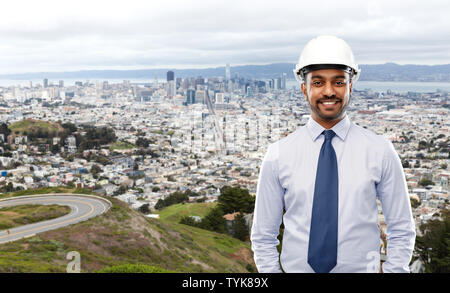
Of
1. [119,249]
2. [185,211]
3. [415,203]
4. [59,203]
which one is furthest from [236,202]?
[415,203]

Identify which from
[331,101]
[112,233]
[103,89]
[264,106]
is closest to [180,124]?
[264,106]

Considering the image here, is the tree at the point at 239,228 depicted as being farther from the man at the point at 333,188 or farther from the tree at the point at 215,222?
the man at the point at 333,188

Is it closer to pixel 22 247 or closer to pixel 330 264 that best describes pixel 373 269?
pixel 330 264

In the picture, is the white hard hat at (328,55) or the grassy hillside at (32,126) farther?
the grassy hillside at (32,126)

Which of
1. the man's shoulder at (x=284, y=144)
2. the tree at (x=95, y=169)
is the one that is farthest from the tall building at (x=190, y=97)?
the man's shoulder at (x=284, y=144)

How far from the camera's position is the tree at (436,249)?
7.65 m

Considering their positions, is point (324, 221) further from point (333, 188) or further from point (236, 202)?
point (236, 202)

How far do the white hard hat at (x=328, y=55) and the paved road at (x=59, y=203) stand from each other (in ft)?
19.5

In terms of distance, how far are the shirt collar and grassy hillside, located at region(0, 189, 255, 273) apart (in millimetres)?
2867

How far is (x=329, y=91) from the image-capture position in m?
0.89

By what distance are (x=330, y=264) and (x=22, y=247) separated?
521cm

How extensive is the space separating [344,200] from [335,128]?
0.17 meters

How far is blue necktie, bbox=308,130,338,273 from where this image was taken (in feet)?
2.95

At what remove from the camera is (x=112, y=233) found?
6.42 meters
